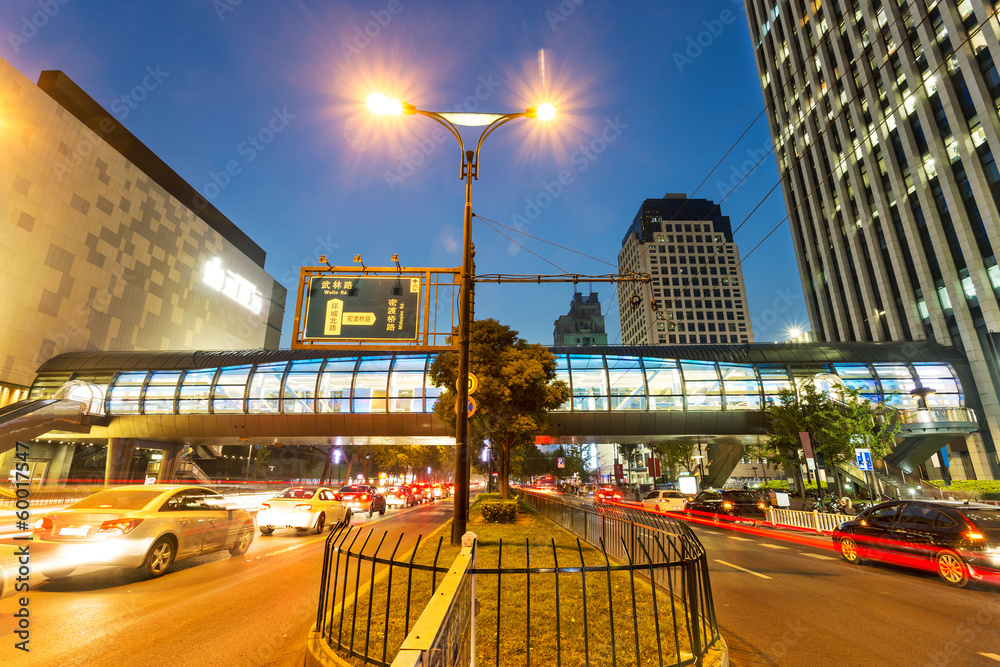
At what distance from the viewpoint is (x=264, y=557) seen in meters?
11.8

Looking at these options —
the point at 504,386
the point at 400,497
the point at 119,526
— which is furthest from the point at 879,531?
the point at 400,497

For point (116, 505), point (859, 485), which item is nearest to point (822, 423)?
point (859, 485)

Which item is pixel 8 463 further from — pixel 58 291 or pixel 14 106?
pixel 14 106

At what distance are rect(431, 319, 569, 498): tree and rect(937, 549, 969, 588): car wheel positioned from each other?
47.4 ft

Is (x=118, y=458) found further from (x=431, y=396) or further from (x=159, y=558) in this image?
(x=159, y=558)

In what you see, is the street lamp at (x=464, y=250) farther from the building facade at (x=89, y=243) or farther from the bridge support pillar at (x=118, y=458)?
the building facade at (x=89, y=243)

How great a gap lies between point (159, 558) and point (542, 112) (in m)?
13.0

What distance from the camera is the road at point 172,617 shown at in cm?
521

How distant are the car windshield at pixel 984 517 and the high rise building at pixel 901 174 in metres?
22.6

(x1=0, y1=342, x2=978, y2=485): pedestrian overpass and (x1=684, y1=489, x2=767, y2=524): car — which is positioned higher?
(x1=0, y1=342, x2=978, y2=485): pedestrian overpass

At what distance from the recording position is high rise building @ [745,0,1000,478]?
36688 millimetres

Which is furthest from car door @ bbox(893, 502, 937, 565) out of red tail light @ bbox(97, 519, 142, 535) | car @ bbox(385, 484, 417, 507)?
car @ bbox(385, 484, 417, 507)

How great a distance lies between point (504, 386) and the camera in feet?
71.8

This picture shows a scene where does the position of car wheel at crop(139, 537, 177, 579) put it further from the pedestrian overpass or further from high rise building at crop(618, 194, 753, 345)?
high rise building at crop(618, 194, 753, 345)
